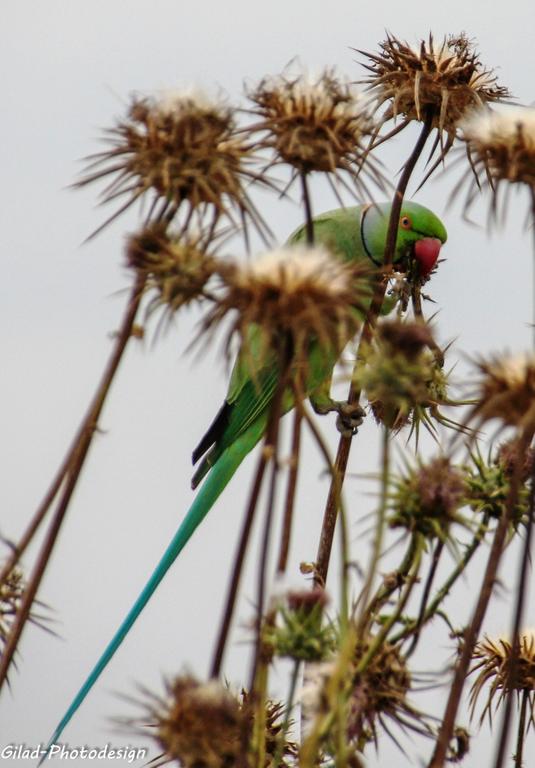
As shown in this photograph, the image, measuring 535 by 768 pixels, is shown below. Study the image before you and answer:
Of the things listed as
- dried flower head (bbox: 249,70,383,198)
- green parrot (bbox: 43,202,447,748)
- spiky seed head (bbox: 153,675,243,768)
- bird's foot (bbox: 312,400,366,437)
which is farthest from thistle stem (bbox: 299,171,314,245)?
green parrot (bbox: 43,202,447,748)

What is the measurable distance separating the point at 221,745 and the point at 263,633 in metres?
0.25

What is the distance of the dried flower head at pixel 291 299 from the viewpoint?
228cm

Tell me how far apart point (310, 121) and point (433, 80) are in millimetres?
1571

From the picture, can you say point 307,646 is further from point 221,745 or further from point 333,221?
point 333,221

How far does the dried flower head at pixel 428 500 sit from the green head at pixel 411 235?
9.67ft

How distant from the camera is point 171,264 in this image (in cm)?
251

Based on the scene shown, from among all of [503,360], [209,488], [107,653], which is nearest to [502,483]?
[503,360]

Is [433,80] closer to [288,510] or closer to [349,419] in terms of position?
[349,419]

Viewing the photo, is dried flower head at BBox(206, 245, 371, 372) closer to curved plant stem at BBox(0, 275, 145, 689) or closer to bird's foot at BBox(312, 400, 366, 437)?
curved plant stem at BBox(0, 275, 145, 689)

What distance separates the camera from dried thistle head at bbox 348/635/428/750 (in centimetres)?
270

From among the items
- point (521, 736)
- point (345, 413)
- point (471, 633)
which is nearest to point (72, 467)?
point (471, 633)

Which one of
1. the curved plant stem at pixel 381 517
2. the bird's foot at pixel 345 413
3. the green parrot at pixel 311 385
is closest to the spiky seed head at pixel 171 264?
the curved plant stem at pixel 381 517

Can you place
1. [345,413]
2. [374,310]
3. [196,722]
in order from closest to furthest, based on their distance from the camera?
[196,722] → [374,310] → [345,413]

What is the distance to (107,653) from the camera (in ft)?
14.1
